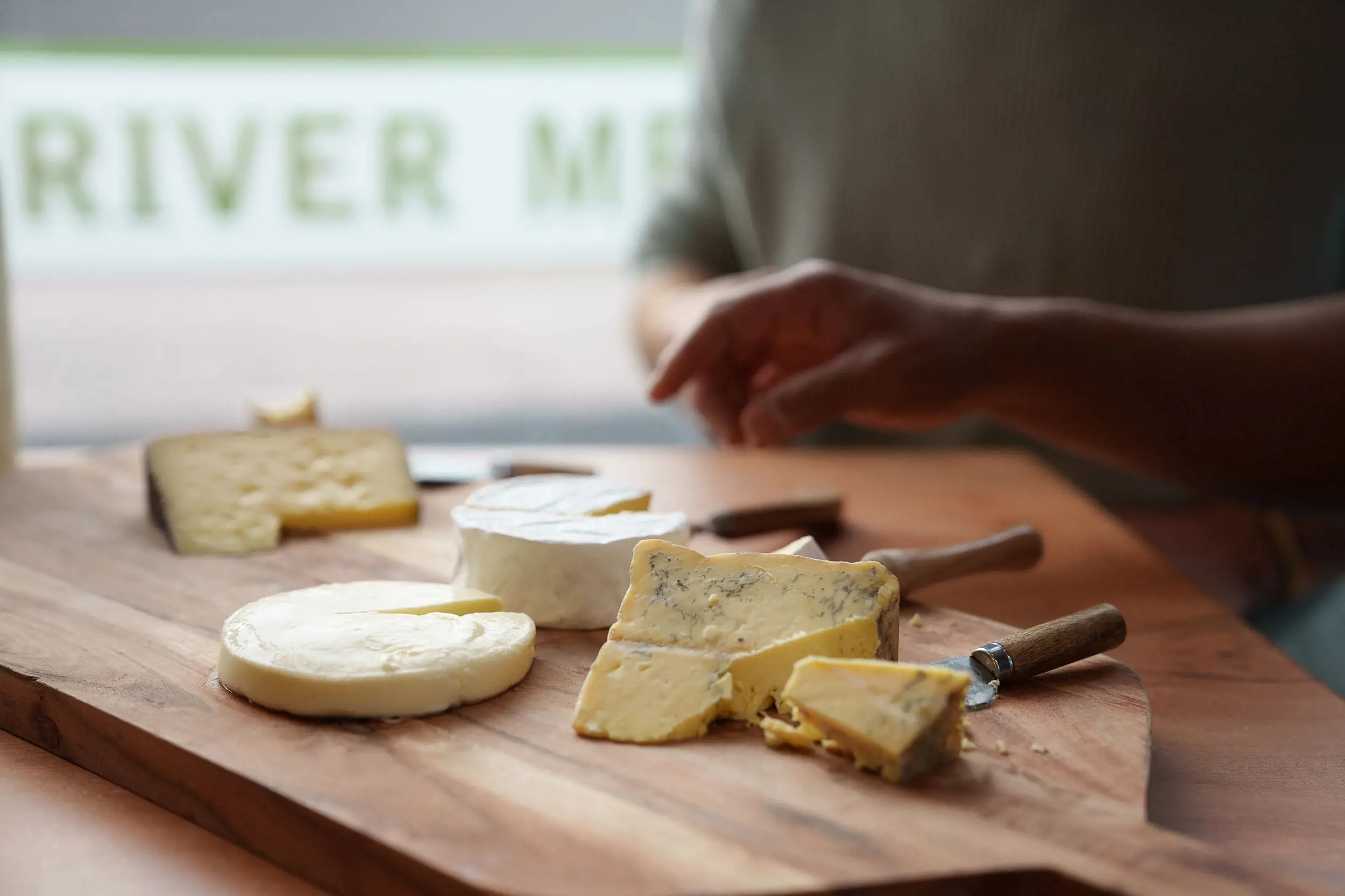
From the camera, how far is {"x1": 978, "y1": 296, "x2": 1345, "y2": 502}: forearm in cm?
142

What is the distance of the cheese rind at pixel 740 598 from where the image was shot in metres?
0.90

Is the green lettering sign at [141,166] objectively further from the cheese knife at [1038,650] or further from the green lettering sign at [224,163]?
the cheese knife at [1038,650]

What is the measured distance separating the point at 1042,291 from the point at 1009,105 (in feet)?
0.98

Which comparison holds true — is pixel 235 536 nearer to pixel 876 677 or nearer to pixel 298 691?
pixel 298 691

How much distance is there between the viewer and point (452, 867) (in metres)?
0.68

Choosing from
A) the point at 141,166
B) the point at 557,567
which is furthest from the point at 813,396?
the point at 141,166

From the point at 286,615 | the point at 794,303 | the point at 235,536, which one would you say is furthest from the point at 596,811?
the point at 794,303

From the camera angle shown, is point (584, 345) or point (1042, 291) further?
point (584, 345)

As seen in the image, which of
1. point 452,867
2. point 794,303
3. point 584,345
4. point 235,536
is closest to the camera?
point 452,867

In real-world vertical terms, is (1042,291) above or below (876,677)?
above

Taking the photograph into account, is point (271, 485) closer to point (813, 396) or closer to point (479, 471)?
point (479, 471)

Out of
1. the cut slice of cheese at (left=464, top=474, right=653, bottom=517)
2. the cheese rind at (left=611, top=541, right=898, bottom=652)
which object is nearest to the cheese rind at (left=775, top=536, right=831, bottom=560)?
the cheese rind at (left=611, top=541, right=898, bottom=652)

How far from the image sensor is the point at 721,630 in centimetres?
90

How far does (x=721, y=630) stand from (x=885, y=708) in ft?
0.52
